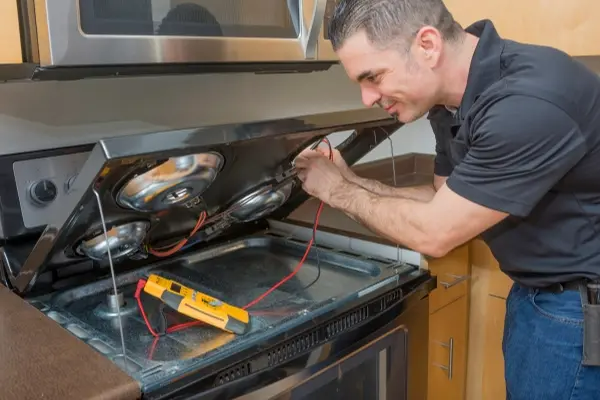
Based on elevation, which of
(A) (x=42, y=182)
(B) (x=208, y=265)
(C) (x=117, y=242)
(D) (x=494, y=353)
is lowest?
(D) (x=494, y=353)

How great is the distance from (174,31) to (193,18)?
5cm

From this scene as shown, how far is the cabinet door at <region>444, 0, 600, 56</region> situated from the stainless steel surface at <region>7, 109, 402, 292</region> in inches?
23.9

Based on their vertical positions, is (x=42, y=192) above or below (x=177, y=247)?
above

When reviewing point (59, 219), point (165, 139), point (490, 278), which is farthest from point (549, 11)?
point (59, 219)

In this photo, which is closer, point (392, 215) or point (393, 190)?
point (392, 215)

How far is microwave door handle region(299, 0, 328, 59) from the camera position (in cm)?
114

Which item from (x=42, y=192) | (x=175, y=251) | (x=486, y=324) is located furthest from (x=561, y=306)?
(x=42, y=192)

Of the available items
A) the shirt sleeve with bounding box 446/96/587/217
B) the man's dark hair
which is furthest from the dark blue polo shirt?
the man's dark hair

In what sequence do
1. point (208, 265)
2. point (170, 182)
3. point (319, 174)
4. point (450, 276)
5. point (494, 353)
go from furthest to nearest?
point (494, 353)
point (450, 276)
point (208, 265)
point (319, 174)
point (170, 182)

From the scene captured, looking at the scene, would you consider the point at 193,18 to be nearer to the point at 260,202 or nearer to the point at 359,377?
the point at 260,202

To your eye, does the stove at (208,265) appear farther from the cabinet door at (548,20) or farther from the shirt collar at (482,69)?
the cabinet door at (548,20)

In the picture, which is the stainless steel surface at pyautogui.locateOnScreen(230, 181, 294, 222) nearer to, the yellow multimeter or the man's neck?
the yellow multimeter

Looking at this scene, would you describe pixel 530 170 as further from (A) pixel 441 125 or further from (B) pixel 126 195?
(B) pixel 126 195

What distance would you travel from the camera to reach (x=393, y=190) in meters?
1.31
